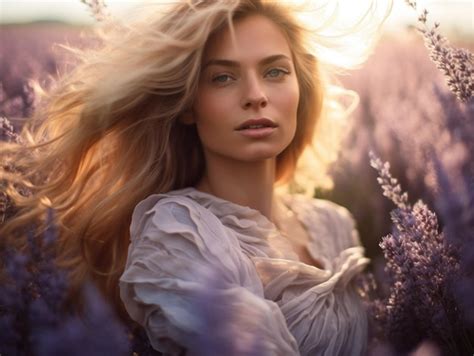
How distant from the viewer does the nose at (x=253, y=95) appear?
2098mm

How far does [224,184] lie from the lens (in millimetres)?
2303

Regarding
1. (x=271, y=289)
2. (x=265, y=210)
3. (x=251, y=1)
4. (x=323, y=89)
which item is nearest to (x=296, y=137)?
(x=323, y=89)

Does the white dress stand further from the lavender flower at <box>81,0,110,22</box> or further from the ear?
the lavender flower at <box>81,0,110,22</box>

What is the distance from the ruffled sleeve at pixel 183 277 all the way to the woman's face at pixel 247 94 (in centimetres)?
23

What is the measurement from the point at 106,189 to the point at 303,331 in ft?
2.60

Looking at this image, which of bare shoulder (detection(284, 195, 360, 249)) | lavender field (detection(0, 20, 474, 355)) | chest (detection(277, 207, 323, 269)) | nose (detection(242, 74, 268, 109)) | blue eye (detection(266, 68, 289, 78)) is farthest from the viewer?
bare shoulder (detection(284, 195, 360, 249))

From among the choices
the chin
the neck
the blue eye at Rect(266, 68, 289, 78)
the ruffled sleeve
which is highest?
the blue eye at Rect(266, 68, 289, 78)

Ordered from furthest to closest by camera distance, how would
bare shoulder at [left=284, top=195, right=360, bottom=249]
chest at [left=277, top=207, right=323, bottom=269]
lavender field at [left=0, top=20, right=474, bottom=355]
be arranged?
1. bare shoulder at [left=284, top=195, right=360, bottom=249]
2. chest at [left=277, top=207, right=323, bottom=269]
3. lavender field at [left=0, top=20, right=474, bottom=355]

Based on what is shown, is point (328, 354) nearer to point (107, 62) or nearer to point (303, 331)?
point (303, 331)

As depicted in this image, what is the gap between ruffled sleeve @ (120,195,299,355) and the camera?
1.77m

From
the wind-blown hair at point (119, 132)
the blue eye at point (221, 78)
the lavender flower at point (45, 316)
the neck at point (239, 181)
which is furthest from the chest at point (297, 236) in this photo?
the lavender flower at point (45, 316)

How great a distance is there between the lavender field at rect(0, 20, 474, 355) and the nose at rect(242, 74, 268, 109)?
0.37 metres

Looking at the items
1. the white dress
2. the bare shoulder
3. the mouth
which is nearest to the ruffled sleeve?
the white dress

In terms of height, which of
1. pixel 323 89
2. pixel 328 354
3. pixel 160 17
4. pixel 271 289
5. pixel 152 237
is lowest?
pixel 328 354
